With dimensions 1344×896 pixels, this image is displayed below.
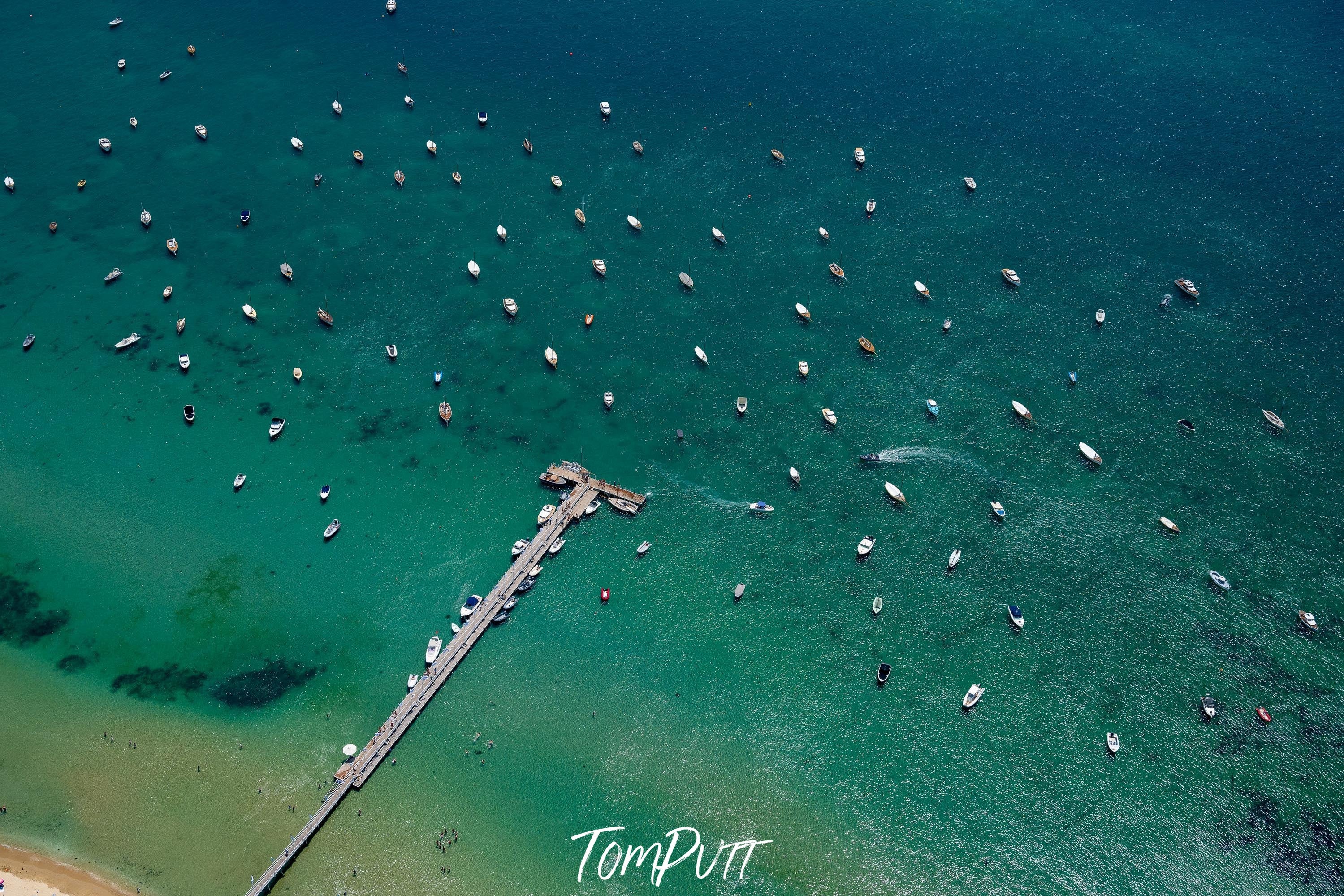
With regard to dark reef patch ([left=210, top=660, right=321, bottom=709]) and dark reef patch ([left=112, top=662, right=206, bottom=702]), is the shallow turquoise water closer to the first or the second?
dark reef patch ([left=112, top=662, right=206, bottom=702])

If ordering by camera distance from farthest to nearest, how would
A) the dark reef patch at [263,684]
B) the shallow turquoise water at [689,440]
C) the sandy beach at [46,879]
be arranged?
the dark reef patch at [263,684] → the shallow turquoise water at [689,440] → the sandy beach at [46,879]

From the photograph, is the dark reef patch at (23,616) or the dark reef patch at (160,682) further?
the dark reef patch at (23,616)

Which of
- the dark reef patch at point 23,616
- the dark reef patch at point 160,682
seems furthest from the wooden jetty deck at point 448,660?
the dark reef patch at point 23,616

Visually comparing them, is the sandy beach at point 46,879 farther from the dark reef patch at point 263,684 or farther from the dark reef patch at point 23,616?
the dark reef patch at point 23,616

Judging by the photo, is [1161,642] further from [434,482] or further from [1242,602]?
[434,482]

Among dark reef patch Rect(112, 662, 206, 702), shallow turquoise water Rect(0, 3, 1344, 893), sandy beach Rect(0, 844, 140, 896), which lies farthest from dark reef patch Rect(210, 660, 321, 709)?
sandy beach Rect(0, 844, 140, 896)

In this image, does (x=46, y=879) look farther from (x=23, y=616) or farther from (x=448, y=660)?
(x=448, y=660)
